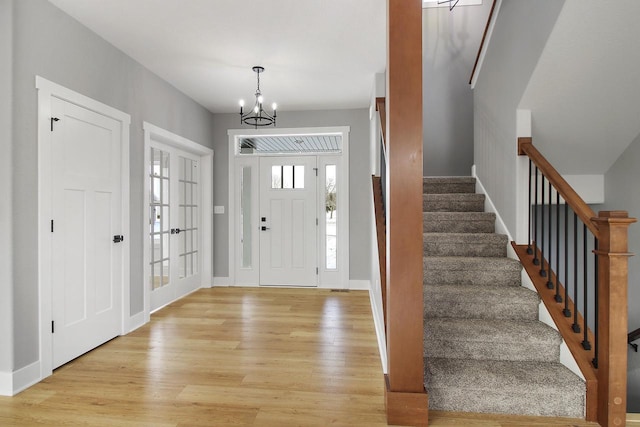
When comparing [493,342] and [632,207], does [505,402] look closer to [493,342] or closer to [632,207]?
[493,342]

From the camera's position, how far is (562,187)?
2344mm

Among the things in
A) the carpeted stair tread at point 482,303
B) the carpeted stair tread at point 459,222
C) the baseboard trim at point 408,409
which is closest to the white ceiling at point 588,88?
the carpeted stair tread at point 459,222

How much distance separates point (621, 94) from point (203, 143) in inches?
184

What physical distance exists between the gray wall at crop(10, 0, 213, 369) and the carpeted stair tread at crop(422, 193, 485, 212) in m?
2.97

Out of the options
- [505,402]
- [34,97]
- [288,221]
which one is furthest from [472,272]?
[34,97]

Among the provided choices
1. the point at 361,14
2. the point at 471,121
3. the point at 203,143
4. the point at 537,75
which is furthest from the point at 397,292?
the point at 203,143

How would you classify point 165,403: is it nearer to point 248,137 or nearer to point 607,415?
point 607,415

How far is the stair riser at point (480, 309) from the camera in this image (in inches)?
99.7

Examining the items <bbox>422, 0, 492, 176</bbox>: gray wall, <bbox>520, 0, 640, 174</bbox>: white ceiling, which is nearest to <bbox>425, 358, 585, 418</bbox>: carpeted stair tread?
<bbox>520, 0, 640, 174</bbox>: white ceiling

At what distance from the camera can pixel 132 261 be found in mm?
3469

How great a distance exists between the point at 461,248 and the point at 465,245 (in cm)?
4

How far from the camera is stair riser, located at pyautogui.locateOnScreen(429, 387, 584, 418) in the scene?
197cm

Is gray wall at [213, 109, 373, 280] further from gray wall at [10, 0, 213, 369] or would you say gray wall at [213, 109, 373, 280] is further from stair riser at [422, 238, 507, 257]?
gray wall at [10, 0, 213, 369]

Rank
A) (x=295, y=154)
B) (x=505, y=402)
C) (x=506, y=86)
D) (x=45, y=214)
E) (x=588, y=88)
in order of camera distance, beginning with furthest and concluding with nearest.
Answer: (x=295, y=154) < (x=506, y=86) < (x=588, y=88) < (x=45, y=214) < (x=505, y=402)
